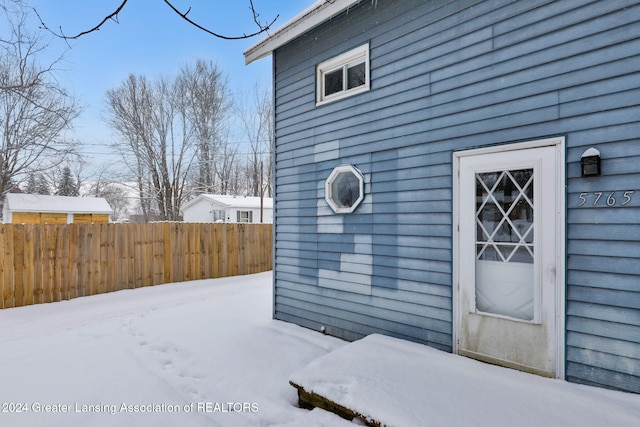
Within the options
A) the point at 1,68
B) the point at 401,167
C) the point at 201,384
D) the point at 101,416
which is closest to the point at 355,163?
the point at 401,167

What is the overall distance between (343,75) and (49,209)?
712 inches

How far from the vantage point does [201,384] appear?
2.98m

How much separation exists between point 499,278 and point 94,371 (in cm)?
401

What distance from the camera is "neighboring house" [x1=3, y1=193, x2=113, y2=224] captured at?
1556 cm

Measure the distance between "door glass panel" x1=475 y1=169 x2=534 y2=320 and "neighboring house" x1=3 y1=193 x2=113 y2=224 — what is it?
19150mm

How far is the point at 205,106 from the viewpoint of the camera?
765 inches

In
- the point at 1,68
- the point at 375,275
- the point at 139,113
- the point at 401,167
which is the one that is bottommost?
the point at 375,275

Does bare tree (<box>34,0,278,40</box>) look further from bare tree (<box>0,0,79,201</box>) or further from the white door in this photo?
bare tree (<box>0,0,79,201</box>)

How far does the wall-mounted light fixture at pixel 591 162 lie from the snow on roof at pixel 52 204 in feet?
65.2

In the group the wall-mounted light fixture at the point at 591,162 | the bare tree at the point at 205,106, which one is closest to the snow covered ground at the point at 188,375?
the wall-mounted light fixture at the point at 591,162

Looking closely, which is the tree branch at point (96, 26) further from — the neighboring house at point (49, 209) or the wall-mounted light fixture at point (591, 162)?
the neighboring house at point (49, 209)

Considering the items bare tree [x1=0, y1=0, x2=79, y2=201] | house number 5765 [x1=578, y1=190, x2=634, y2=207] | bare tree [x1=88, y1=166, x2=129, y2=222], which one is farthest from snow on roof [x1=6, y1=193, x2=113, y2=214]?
house number 5765 [x1=578, y1=190, x2=634, y2=207]

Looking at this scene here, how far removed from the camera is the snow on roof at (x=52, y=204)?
15.5m

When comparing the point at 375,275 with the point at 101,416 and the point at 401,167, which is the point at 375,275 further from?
the point at 101,416
